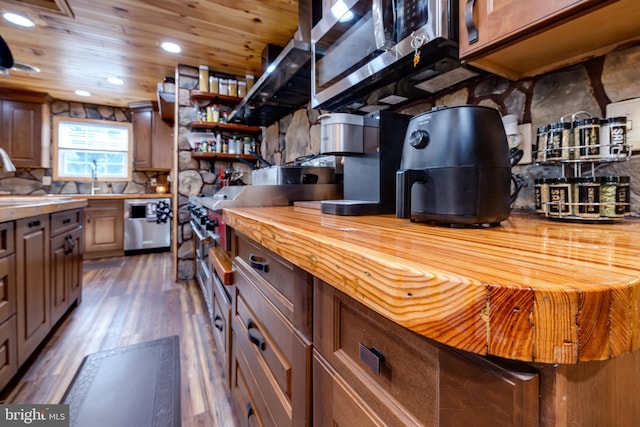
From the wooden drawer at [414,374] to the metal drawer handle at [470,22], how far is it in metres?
0.68

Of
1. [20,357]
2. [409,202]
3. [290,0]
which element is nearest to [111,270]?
[20,357]

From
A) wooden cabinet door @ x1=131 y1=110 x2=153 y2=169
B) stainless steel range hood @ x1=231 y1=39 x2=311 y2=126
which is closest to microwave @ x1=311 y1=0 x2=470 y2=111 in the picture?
stainless steel range hood @ x1=231 y1=39 x2=311 y2=126

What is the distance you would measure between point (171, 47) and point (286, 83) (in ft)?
4.88

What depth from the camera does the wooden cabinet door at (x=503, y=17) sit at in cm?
56

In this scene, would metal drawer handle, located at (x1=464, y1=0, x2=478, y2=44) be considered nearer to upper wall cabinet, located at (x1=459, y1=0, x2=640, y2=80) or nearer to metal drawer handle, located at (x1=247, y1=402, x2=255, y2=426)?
upper wall cabinet, located at (x1=459, y1=0, x2=640, y2=80)

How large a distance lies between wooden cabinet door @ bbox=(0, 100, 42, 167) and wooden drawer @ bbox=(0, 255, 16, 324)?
3.82 meters

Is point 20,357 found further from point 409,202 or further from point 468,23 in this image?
point 468,23

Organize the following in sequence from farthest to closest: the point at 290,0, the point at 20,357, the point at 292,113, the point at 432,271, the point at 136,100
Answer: the point at 136,100 < the point at 292,113 < the point at 290,0 < the point at 20,357 < the point at 432,271

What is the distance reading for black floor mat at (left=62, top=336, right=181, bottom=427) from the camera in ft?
4.00

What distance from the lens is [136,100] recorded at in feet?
14.8

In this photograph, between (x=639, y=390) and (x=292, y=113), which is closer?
(x=639, y=390)

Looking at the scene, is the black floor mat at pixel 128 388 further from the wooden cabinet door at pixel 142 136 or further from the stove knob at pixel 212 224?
the wooden cabinet door at pixel 142 136

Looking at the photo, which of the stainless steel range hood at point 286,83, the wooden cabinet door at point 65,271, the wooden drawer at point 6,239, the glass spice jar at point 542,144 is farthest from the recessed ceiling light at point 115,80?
the glass spice jar at point 542,144

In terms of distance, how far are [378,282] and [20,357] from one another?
2.02m
